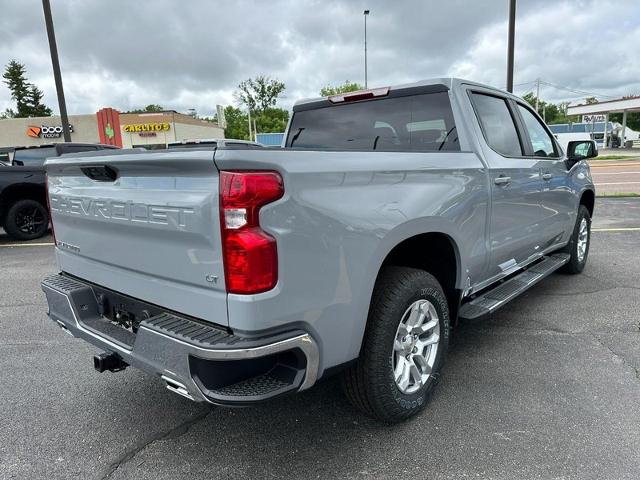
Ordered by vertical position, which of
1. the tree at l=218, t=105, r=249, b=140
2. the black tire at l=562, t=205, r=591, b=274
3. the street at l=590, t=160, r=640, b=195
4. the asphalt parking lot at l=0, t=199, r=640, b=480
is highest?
the tree at l=218, t=105, r=249, b=140

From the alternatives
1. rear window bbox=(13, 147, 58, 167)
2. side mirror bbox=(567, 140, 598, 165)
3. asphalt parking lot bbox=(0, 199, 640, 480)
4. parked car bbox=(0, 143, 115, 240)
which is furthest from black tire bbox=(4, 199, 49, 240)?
side mirror bbox=(567, 140, 598, 165)

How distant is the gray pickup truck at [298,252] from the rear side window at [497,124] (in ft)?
0.10

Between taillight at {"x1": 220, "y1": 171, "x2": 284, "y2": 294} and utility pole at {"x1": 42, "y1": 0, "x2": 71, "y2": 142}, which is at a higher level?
utility pole at {"x1": 42, "y1": 0, "x2": 71, "y2": 142}

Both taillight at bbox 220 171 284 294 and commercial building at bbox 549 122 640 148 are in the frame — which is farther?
commercial building at bbox 549 122 640 148

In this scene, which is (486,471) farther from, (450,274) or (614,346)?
(614,346)

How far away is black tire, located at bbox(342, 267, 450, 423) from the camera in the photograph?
2.41 metres

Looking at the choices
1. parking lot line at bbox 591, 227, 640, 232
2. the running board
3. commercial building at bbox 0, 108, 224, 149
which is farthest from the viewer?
commercial building at bbox 0, 108, 224, 149

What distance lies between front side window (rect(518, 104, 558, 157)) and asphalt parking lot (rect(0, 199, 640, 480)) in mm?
1590

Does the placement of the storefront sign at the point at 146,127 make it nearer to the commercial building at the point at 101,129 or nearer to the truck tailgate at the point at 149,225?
the commercial building at the point at 101,129

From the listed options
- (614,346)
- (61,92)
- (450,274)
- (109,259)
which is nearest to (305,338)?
(109,259)

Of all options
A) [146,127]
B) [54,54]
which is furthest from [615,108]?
[54,54]

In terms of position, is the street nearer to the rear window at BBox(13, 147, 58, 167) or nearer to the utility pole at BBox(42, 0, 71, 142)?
the rear window at BBox(13, 147, 58, 167)

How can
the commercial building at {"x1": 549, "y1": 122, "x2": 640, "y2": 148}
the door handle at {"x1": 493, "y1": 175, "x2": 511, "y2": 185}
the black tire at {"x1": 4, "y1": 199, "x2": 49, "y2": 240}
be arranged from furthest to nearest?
the commercial building at {"x1": 549, "y1": 122, "x2": 640, "y2": 148} → the black tire at {"x1": 4, "y1": 199, "x2": 49, "y2": 240} → the door handle at {"x1": 493, "y1": 175, "x2": 511, "y2": 185}

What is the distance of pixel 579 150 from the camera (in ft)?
16.0
